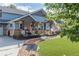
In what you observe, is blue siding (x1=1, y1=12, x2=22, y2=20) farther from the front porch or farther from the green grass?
the green grass

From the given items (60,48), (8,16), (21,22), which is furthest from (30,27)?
(60,48)

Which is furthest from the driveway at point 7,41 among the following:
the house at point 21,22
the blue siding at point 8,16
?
the blue siding at point 8,16

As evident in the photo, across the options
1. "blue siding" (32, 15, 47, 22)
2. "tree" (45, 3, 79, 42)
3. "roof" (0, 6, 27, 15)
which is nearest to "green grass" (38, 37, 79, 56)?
"tree" (45, 3, 79, 42)

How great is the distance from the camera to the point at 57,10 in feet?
8.37

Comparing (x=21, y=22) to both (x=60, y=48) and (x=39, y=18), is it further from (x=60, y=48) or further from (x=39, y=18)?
(x=60, y=48)

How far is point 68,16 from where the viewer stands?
253 cm

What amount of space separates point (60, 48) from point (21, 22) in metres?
0.54

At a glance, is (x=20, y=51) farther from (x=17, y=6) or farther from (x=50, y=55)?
(x=17, y=6)

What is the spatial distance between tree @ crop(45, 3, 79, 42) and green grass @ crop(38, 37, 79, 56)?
0.23ft

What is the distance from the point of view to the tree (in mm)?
2504

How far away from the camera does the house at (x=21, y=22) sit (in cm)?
257

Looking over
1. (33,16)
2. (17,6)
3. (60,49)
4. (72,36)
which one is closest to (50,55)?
(60,49)

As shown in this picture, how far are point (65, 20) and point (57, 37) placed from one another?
227 mm

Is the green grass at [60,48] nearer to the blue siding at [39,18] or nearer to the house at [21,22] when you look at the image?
the house at [21,22]
